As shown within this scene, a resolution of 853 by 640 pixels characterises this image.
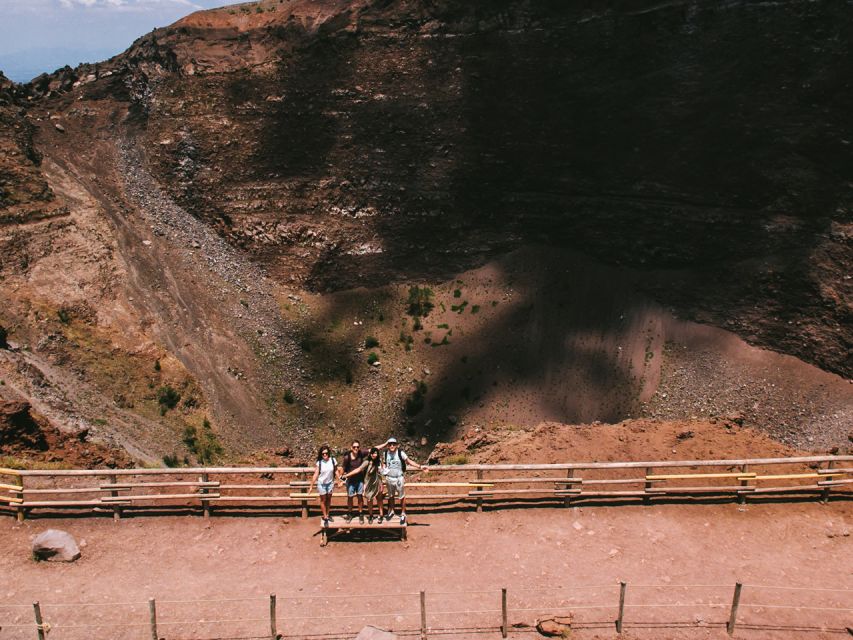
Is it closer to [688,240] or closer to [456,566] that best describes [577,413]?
[688,240]

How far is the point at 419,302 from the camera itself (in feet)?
152

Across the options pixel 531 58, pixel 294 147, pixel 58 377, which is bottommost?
pixel 58 377

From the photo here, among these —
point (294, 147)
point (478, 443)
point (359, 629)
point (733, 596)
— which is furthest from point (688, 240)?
point (359, 629)

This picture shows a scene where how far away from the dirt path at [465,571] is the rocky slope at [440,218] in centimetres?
1517

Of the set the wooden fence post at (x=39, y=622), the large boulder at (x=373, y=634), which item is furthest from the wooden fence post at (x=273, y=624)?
the wooden fence post at (x=39, y=622)

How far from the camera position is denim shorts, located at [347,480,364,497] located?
18188 millimetres

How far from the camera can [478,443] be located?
3191 cm

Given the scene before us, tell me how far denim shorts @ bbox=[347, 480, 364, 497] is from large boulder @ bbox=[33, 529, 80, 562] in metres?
7.45

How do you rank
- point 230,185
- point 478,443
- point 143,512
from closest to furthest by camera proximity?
point 143,512 < point 478,443 < point 230,185

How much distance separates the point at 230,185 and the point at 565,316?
25259 mm

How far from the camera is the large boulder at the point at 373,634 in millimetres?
14883

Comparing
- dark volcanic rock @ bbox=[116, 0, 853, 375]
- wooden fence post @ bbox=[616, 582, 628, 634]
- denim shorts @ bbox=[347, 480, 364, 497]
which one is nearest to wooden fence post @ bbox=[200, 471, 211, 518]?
denim shorts @ bbox=[347, 480, 364, 497]

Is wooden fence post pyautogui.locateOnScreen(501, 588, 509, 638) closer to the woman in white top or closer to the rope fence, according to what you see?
the rope fence

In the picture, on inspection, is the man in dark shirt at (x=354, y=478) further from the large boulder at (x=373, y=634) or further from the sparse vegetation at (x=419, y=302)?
the sparse vegetation at (x=419, y=302)
